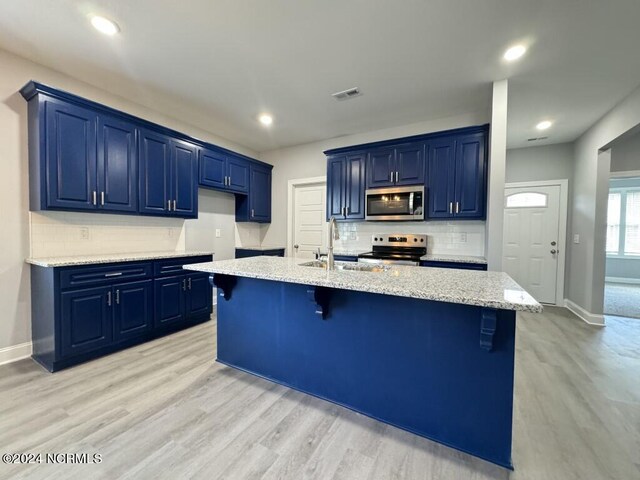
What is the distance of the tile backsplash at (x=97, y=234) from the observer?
268 cm

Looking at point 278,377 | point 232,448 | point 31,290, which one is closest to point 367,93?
point 278,377

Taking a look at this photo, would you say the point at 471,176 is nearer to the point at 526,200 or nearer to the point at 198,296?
the point at 526,200

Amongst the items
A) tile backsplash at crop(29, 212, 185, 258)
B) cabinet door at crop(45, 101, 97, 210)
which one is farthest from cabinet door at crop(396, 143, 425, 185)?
cabinet door at crop(45, 101, 97, 210)

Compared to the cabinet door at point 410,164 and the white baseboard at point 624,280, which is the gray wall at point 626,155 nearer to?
the cabinet door at point 410,164

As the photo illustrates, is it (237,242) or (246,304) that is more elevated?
(237,242)

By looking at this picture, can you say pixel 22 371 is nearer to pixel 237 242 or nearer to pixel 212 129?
pixel 237 242

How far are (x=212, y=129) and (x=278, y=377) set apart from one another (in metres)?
3.73

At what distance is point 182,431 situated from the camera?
5.41 feet

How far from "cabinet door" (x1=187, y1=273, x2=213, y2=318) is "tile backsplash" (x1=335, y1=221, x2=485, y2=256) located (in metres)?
2.24

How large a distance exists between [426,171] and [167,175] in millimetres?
3280

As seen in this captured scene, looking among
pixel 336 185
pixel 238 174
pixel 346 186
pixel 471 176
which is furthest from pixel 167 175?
pixel 471 176

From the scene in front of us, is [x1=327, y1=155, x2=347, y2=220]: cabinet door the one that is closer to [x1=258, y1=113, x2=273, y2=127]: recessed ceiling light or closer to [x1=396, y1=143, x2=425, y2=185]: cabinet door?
[x1=396, y1=143, x2=425, y2=185]: cabinet door

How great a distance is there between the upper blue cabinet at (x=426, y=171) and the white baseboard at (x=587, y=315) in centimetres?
217

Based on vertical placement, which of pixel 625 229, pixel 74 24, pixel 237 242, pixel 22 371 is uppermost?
pixel 74 24
